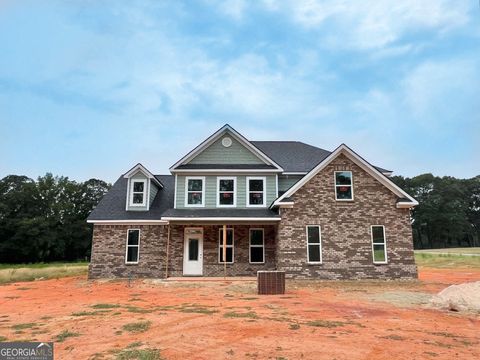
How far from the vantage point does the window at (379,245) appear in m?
16.7

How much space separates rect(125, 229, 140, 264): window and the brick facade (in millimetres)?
7595

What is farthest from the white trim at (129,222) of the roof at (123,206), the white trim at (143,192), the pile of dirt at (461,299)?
the pile of dirt at (461,299)

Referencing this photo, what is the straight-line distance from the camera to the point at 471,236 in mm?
82562

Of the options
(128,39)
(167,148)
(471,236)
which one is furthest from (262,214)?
(471,236)

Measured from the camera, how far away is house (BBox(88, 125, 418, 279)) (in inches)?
658

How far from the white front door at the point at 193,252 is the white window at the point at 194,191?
1469mm

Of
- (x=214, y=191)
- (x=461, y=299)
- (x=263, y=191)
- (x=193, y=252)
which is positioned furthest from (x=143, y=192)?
(x=461, y=299)

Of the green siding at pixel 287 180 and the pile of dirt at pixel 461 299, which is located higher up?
the green siding at pixel 287 180

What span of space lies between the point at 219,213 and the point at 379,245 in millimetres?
8068

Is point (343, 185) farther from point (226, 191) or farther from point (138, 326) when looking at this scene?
point (138, 326)

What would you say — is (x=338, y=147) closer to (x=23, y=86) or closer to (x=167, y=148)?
(x=23, y=86)

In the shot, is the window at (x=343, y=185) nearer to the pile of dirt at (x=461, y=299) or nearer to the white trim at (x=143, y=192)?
the pile of dirt at (x=461, y=299)

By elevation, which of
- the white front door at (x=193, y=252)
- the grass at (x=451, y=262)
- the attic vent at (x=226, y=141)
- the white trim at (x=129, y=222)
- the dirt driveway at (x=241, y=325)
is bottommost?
the dirt driveway at (x=241, y=325)

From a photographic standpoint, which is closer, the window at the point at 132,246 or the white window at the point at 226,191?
the window at the point at 132,246
